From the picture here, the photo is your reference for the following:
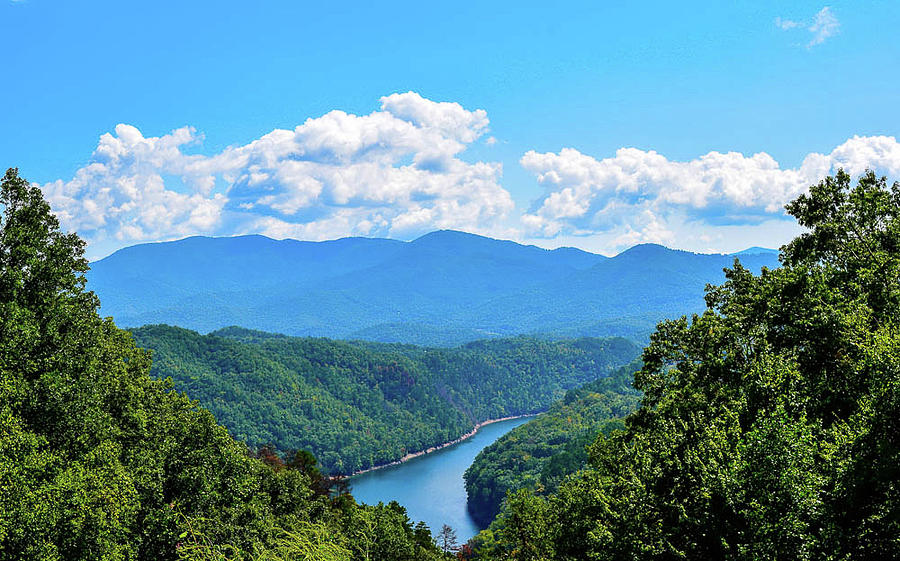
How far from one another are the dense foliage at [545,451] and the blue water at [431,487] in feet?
14.5

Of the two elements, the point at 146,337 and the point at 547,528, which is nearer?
the point at 547,528

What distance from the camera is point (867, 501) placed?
11.3 m

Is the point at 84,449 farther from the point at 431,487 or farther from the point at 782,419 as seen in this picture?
the point at 431,487

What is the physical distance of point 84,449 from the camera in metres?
20.6

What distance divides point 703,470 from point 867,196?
12.2 m

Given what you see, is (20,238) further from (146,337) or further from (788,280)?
(146,337)

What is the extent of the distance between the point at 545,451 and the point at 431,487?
23391mm

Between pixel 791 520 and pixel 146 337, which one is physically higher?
pixel 146 337

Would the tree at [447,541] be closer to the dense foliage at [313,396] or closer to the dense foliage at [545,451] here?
the dense foliage at [545,451]

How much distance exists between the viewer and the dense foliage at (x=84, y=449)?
54.3 ft

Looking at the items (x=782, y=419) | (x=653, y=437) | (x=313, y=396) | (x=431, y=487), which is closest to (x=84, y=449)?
(x=653, y=437)

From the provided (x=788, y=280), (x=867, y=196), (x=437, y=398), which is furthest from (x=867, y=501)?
(x=437, y=398)

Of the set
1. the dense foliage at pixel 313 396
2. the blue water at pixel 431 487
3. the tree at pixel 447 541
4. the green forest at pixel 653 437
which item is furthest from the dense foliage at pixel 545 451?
the green forest at pixel 653 437

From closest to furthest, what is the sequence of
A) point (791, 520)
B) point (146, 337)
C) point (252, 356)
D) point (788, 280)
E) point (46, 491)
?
point (791, 520) < point (46, 491) < point (788, 280) < point (146, 337) < point (252, 356)
